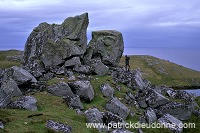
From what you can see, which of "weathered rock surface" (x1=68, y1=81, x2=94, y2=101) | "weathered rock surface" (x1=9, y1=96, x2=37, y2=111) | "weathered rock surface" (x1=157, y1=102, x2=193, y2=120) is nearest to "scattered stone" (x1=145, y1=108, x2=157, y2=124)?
"weathered rock surface" (x1=157, y1=102, x2=193, y2=120)

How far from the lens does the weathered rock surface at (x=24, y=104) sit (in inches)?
1400

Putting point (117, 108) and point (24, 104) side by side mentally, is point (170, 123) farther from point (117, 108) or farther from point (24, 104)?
point (24, 104)

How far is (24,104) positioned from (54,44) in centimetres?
2070

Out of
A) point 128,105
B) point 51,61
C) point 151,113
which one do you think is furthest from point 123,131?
point 51,61

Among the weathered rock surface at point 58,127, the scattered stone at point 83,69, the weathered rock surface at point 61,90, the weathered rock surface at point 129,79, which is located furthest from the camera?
the weathered rock surface at point 129,79

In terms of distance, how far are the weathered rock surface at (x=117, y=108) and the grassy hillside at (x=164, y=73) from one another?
88.3m

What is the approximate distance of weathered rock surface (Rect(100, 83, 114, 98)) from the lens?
46375 millimetres

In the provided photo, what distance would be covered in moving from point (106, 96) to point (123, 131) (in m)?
14.6

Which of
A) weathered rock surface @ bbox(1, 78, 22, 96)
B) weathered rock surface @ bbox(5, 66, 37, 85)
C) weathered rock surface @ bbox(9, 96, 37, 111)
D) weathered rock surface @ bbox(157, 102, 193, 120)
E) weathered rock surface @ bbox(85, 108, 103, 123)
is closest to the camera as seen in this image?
weathered rock surface @ bbox(85, 108, 103, 123)

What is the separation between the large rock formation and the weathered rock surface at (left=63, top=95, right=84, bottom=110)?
11092mm

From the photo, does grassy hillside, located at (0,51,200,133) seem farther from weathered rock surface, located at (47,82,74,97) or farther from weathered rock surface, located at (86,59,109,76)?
→ weathered rock surface, located at (86,59,109,76)

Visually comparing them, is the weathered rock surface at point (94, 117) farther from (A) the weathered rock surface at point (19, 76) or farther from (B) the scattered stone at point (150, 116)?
(A) the weathered rock surface at point (19, 76)

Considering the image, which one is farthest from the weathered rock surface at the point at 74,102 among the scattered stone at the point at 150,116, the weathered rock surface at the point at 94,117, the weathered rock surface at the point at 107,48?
the weathered rock surface at the point at 107,48

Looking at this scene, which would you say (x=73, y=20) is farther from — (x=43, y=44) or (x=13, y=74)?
(x=13, y=74)
